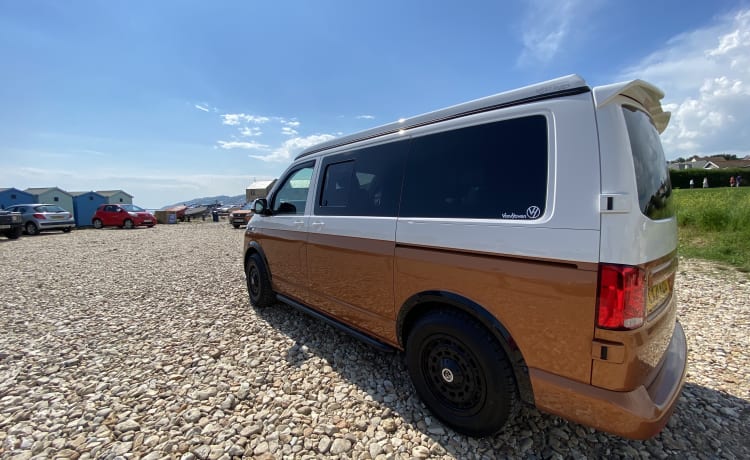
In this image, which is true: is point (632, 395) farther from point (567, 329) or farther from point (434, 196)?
point (434, 196)

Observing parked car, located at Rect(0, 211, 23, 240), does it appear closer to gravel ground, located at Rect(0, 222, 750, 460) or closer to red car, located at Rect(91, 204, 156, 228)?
red car, located at Rect(91, 204, 156, 228)

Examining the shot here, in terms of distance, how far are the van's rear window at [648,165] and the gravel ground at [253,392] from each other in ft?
5.21

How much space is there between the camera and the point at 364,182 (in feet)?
9.57

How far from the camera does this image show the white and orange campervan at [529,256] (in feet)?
5.13

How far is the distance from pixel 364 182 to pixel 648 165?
78.2 inches

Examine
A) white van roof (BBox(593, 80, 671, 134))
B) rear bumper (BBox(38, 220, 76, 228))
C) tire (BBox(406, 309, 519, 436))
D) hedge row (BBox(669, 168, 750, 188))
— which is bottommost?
tire (BBox(406, 309, 519, 436))

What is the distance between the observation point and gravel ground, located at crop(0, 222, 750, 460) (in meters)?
2.15

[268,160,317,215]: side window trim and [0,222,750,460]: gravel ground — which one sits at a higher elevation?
[268,160,317,215]: side window trim

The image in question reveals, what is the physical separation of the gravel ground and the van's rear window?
1588 millimetres

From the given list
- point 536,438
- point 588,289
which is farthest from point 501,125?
point 536,438

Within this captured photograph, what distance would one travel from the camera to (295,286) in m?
3.82

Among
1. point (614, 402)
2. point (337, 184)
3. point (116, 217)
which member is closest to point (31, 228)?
point (116, 217)

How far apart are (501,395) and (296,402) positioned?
63.6 inches

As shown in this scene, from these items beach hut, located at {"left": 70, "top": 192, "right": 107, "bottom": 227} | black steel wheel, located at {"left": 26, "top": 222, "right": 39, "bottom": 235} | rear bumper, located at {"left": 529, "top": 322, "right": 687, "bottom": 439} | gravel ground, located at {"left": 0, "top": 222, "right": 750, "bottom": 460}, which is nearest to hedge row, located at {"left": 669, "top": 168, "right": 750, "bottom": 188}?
gravel ground, located at {"left": 0, "top": 222, "right": 750, "bottom": 460}
